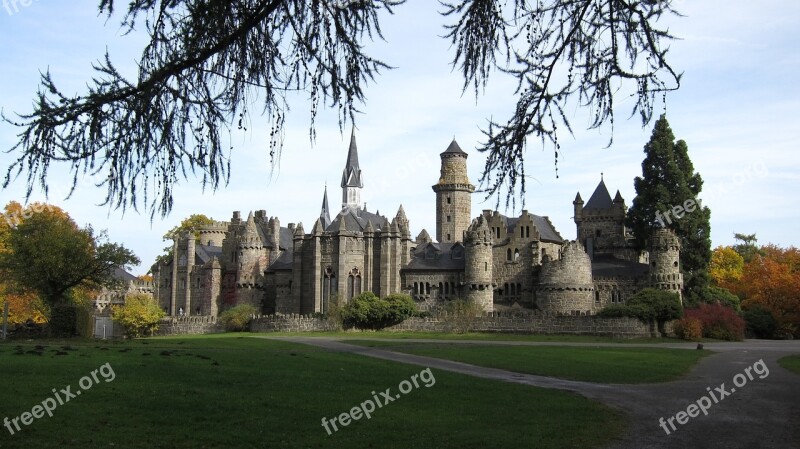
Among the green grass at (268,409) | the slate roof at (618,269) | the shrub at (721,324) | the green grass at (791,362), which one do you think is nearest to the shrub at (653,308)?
the shrub at (721,324)

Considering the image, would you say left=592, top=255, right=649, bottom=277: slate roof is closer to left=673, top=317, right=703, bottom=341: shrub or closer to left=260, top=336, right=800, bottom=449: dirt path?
left=673, top=317, right=703, bottom=341: shrub

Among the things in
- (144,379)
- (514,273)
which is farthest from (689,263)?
(144,379)

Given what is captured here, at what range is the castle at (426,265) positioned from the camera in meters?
70.0

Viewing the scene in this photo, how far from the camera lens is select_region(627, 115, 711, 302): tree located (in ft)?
224

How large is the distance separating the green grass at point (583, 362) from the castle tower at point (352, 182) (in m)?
68.8

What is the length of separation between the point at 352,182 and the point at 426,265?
1423 inches

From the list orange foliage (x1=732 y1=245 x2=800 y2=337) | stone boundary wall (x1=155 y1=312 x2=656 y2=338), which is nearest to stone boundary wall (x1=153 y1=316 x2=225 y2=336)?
stone boundary wall (x1=155 y1=312 x2=656 y2=338)

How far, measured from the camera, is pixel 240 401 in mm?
17750

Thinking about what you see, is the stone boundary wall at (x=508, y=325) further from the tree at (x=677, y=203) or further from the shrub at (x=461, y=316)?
the tree at (x=677, y=203)

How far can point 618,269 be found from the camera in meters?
72.4

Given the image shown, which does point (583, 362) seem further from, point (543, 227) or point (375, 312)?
point (543, 227)

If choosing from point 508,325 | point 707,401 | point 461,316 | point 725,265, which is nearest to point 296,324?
point 461,316

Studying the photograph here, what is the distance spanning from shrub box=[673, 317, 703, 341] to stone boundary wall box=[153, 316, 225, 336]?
3796 centimetres

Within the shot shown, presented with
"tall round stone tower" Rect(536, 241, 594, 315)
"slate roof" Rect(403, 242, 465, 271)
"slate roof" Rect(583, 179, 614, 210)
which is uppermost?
"slate roof" Rect(583, 179, 614, 210)
